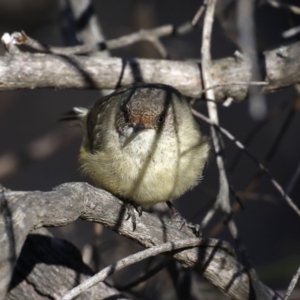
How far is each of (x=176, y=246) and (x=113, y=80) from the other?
166cm

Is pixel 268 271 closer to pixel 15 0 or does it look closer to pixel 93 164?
pixel 93 164

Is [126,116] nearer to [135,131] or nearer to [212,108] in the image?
[135,131]

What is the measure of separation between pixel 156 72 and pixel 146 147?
72 centimetres

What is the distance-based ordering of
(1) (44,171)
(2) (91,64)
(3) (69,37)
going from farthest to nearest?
(1) (44,171), (3) (69,37), (2) (91,64)

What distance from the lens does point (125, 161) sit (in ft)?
13.8

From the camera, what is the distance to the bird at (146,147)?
418 cm

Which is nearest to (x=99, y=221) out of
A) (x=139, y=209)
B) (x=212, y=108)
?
(x=139, y=209)

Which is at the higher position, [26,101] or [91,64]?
[91,64]

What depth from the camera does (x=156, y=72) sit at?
15.5ft

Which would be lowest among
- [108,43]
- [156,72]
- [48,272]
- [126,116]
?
[48,272]

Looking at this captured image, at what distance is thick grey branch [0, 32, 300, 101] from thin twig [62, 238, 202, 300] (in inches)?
54.9

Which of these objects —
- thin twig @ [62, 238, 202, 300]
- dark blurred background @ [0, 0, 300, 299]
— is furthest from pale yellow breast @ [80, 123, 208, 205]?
dark blurred background @ [0, 0, 300, 299]

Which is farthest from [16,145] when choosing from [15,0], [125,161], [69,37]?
[125,161]

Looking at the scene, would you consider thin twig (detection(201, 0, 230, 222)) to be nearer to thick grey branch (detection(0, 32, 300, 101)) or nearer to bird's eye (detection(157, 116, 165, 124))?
thick grey branch (detection(0, 32, 300, 101))
